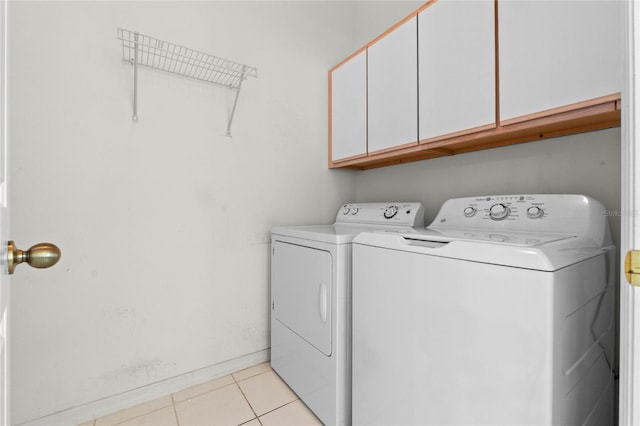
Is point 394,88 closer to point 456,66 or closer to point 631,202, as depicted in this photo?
point 456,66

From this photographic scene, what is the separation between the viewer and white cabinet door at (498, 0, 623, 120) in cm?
95

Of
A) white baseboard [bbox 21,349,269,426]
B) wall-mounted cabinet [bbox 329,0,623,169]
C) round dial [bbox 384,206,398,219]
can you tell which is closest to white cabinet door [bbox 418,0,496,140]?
wall-mounted cabinet [bbox 329,0,623,169]

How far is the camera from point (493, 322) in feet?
2.61

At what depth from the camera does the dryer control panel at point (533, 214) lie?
1087mm

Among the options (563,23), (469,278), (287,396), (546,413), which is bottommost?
(287,396)

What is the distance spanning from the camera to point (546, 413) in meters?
0.71

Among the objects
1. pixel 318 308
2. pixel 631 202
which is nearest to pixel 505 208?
pixel 631 202

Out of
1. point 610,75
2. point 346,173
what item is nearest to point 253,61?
point 346,173

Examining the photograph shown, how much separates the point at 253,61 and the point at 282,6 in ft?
1.61

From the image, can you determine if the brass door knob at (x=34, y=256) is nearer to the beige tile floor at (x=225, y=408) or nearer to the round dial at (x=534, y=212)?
the beige tile floor at (x=225, y=408)

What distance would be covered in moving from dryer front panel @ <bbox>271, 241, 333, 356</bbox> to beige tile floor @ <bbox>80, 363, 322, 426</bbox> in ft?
1.16

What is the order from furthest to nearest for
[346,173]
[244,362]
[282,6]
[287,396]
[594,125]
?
[346,173] → [282,6] → [244,362] → [287,396] → [594,125]

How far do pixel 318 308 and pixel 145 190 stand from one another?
1069mm

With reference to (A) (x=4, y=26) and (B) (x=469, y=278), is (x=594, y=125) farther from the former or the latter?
(A) (x=4, y=26)
